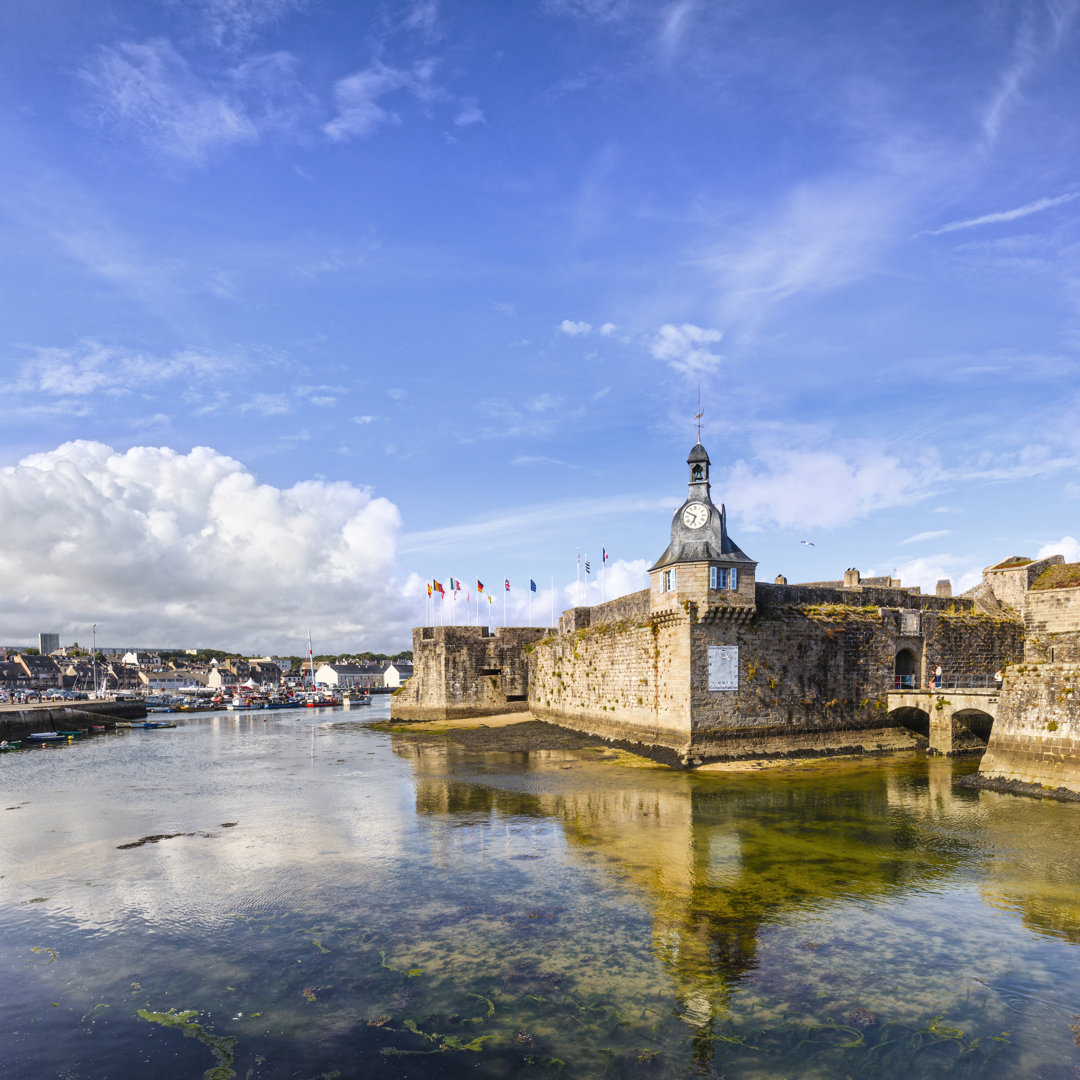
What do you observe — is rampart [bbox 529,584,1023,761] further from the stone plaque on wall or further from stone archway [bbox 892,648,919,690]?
stone archway [bbox 892,648,919,690]

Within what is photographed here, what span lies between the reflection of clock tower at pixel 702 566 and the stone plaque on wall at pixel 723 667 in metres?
1.48

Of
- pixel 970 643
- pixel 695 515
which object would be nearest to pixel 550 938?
pixel 695 515

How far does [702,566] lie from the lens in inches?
1058

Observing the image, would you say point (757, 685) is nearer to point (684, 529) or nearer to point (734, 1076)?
point (684, 529)

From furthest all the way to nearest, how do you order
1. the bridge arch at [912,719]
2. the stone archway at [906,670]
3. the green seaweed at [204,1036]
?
1. the stone archway at [906,670]
2. the bridge arch at [912,719]
3. the green seaweed at [204,1036]

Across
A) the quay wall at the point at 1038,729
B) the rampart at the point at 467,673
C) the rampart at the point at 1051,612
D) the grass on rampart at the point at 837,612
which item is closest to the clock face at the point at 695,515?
the grass on rampart at the point at 837,612

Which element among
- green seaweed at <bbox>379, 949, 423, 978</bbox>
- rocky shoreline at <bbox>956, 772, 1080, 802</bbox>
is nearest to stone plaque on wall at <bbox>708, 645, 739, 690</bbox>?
rocky shoreline at <bbox>956, 772, 1080, 802</bbox>

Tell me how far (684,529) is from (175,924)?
21203 millimetres

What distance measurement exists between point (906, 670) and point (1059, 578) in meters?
8.59

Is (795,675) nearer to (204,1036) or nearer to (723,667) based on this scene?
(723,667)

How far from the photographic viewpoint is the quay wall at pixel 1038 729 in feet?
66.2

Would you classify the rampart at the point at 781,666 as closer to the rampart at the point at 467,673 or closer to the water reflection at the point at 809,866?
the water reflection at the point at 809,866

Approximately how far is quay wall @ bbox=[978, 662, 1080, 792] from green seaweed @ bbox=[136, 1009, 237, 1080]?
20.9 metres

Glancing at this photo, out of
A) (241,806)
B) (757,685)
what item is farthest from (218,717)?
(757,685)
